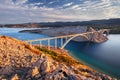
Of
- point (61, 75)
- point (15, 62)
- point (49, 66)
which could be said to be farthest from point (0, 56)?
point (61, 75)

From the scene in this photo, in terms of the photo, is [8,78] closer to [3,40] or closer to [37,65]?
[37,65]

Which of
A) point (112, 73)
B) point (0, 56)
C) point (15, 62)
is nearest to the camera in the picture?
point (15, 62)

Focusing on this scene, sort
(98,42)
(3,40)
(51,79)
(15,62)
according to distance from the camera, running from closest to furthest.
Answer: (51,79) → (15,62) → (3,40) → (98,42)

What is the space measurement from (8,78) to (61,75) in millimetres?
3476

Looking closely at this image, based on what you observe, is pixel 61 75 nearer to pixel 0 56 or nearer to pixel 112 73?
pixel 0 56

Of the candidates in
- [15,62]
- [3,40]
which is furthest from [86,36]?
[15,62]

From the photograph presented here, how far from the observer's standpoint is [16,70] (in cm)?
1727

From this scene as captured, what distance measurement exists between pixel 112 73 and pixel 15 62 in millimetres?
32790

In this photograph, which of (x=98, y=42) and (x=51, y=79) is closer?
(x=51, y=79)

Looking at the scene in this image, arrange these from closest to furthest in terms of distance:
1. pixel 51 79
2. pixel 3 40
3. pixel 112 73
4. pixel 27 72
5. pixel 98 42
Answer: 1. pixel 51 79
2. pixel 27 72
3. pixel 3 40
4. pixel 112 73
5. pixel 98 42

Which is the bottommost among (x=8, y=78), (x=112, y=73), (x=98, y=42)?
(x=98, y=42)

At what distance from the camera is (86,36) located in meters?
132

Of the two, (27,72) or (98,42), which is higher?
(27,72)

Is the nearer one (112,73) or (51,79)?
(51,79)
